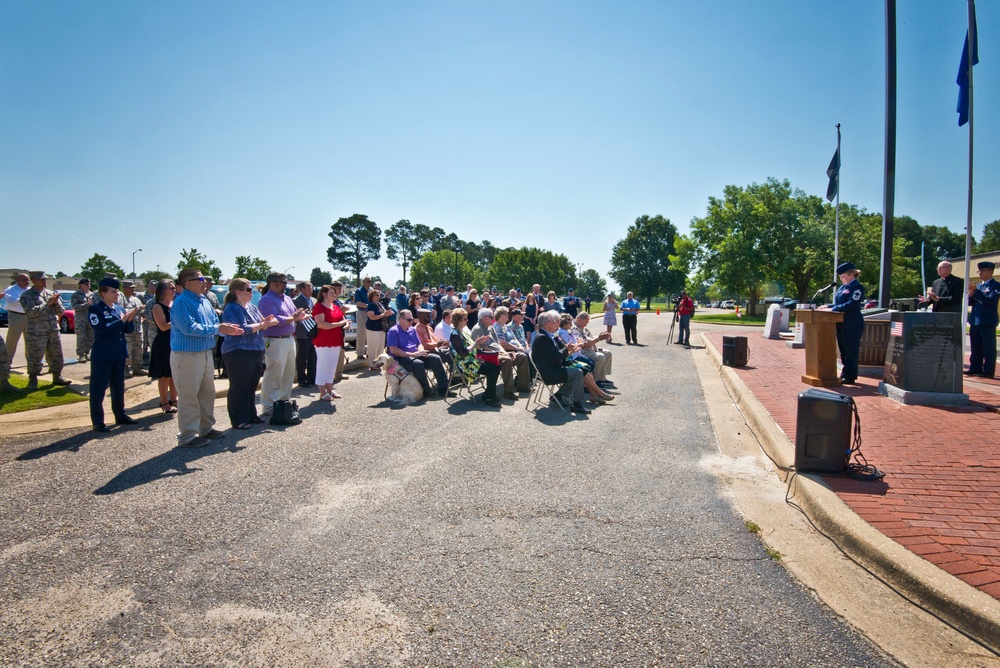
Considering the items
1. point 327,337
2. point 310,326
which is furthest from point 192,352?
point 327,337

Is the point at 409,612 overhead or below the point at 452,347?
below

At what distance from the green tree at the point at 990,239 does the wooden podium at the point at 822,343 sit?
306ft

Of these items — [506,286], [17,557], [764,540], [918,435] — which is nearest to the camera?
[17,557]

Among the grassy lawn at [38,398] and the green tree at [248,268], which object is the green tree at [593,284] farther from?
the grassy lawn at [38,398]

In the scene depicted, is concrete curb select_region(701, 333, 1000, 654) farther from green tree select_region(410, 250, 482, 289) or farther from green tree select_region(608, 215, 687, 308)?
green tree select_region(410, 250, 482, 289)

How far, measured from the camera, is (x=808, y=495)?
4398mm

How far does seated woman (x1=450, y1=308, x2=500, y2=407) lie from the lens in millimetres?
8609

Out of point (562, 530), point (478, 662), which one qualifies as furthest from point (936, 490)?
point (478, 662)

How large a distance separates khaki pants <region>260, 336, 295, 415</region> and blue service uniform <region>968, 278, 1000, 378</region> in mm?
11416

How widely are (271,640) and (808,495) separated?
4.03 m

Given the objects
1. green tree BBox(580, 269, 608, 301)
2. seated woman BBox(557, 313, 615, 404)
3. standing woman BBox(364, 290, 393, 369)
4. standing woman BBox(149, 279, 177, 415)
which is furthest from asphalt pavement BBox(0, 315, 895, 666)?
green tree BBox(580, 269, 608, 301)

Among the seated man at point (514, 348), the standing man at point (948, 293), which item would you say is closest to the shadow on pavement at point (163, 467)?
the seated man at point (514, 348)

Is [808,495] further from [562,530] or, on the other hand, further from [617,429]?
[617,429]

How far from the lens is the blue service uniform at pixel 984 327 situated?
9352 mm
